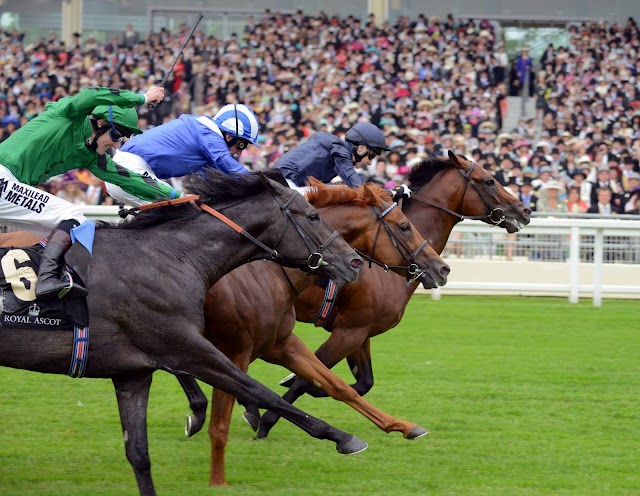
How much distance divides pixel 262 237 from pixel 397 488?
149 centimetres

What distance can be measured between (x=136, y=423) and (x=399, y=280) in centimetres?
259

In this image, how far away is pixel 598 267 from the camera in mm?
12305

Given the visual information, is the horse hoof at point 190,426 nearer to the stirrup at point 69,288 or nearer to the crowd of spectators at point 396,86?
the stirrup at point 69,288

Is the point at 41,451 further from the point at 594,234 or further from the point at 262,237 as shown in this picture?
the point at 594,234

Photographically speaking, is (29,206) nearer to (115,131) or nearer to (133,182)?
(115,131)

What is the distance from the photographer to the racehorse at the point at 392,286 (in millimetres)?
6688

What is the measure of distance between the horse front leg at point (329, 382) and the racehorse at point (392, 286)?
0.65 meters

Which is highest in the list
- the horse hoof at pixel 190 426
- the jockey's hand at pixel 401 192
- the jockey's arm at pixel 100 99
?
the jockey's arm at pixel 100 99

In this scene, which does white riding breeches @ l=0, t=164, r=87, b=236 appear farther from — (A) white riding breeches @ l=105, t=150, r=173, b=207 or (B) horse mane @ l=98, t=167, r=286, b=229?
(A) white riding breeches @ l=105, t=150, r=173, b=207

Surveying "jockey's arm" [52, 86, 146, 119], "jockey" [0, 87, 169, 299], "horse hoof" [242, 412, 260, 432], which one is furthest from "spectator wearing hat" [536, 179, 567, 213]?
"jockey's arm" [52, 86, 146, 119]

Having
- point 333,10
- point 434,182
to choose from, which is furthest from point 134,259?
point 333,10

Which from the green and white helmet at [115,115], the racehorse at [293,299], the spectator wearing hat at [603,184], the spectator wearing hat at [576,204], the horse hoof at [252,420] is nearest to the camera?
the green and white helmet at [115,115]

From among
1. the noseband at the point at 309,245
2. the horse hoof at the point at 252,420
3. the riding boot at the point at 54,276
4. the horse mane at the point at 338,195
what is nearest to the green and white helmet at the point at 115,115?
the riding boot at the point at 54,276

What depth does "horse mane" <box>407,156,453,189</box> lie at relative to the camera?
7520mm
